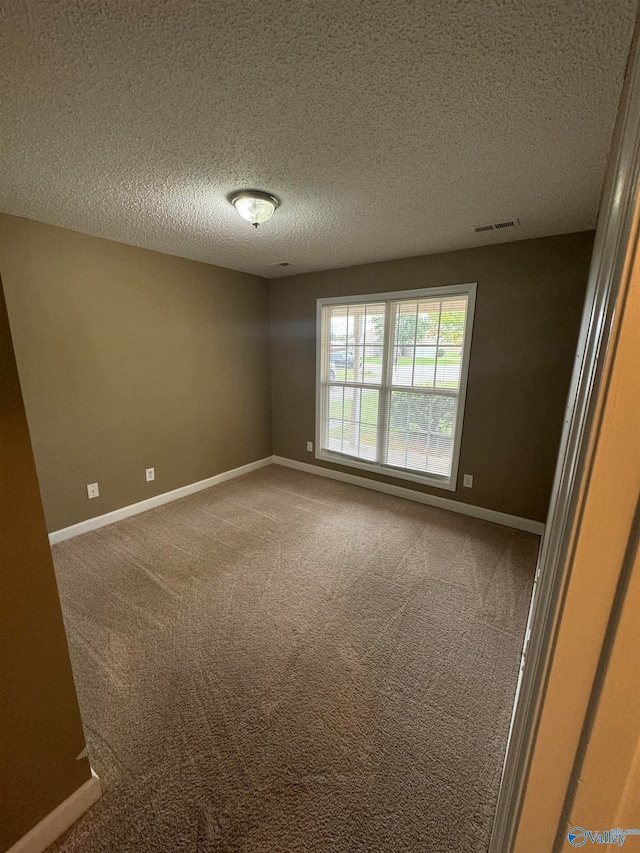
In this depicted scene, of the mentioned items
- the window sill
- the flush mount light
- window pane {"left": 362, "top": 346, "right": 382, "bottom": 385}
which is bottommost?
the window sill

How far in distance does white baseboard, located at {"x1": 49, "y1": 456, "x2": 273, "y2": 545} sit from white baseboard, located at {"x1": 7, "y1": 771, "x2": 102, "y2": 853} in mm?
1648

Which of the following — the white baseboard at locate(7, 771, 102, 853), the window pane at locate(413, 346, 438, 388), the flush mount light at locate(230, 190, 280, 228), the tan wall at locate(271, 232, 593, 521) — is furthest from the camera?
the window pane at locate(413, 346, 438, 388)

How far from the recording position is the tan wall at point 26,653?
0.91m

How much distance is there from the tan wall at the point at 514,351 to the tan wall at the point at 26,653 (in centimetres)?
303

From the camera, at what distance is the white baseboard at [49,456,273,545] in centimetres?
274

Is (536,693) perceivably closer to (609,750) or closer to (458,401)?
(609,750)

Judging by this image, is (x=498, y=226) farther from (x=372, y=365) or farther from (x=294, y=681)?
(x=294, y=681)

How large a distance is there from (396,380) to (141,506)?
9.05ft

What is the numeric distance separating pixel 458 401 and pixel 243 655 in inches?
101

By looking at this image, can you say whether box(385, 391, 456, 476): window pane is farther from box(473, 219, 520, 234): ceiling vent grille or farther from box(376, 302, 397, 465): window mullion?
box(473, 219, 520, 234): ceiling vent grille

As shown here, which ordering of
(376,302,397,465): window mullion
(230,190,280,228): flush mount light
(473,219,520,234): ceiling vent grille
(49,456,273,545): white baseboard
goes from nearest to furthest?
(230,190,280,228): flush mount light
(473,219,520,234): ceiling vent grille
(49,456,273,545): white baseboard
(376,302,397,465): window mullion

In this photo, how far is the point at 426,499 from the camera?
343 cm

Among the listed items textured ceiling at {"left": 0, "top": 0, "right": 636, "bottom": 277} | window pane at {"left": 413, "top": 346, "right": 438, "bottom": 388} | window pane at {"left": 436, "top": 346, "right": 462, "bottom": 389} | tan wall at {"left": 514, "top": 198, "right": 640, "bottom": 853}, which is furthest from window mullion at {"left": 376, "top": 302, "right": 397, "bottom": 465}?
tan wall at {"left": 514, "top": 198, "right": 640, "bottom": 853}

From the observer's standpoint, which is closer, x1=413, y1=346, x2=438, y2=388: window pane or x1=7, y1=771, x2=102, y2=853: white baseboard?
x1=7, y1=771, x2=102, y2=853: white baseboard
